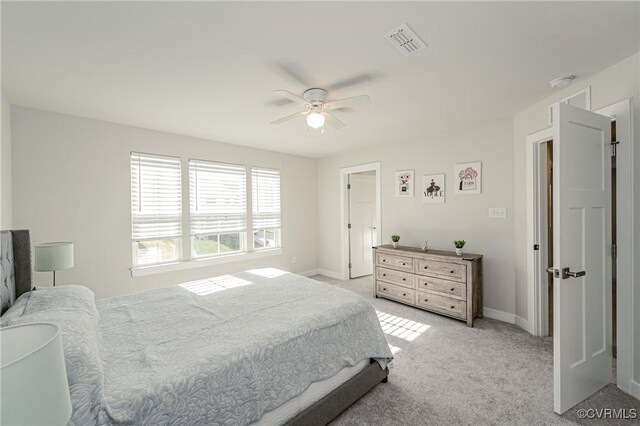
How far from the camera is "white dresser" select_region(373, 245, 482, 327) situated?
321 cm

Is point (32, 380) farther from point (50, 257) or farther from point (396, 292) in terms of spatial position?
point (396, 292)

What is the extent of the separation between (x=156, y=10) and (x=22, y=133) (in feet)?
8.34

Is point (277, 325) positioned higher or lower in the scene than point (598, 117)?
lower

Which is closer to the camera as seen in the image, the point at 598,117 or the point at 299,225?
the point at 598,117

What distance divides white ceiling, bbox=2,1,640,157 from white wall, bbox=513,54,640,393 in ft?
0.40

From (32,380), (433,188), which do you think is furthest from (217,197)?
(32,380)

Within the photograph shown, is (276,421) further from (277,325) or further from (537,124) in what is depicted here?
(537,124)

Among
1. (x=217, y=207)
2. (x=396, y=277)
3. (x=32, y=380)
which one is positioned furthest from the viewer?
(x=217, y=207)

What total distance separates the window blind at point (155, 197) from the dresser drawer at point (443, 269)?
3.40 m

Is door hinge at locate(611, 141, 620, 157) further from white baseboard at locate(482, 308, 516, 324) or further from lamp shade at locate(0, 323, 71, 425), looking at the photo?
lamp shade at locate(0, 323, 71, 425)

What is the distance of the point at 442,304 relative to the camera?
3.42 m

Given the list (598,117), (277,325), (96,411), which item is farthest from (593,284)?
(96,411)

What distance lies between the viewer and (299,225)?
5457 millimetres

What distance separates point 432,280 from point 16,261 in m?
4.00
